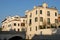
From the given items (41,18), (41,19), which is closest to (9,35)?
(41,19)

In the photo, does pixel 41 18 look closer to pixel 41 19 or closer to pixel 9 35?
pixel 41 19

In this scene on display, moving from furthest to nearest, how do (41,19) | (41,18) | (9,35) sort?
1. (9,35)
2. (41,18)
3. (41,19)

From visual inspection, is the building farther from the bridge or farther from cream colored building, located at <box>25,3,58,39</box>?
the bridge

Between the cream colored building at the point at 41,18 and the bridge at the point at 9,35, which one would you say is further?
the bridge at the point at 9,35

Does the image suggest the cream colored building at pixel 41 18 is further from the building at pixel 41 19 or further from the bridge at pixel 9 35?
the bridge at pixel 9 35

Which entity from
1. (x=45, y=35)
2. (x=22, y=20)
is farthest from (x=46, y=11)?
(x=22, y=20)

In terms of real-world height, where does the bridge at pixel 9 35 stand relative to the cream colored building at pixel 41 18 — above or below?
below

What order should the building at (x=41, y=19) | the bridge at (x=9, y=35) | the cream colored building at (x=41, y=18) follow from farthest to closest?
the bridge at (x=9, y=35) → the cream colored building at (x=41, y=18) → the building at (x=41, y=19)

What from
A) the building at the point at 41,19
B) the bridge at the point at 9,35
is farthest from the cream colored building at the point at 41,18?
the bridge at the point at 9,35

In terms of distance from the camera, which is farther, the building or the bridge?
the bridge

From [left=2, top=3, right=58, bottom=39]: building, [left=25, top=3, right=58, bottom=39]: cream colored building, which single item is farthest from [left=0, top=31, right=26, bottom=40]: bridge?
[left=25, top=3, right=58, bottom=39]: cream colored building

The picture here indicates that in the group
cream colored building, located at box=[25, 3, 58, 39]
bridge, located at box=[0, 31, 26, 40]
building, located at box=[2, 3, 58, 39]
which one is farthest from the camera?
bridge, located at box=[0, 31, 26, 40]

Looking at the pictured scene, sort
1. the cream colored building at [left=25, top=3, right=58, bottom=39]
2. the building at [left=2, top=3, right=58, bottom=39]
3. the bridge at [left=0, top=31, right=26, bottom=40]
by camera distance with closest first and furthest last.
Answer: the building at [left=2, top=3, right=58, bottom=39], the cream colored building at [left=25, top=3, right=58, bottom=39], the bridge at [left=0, top=31, right=26, bottom=40]

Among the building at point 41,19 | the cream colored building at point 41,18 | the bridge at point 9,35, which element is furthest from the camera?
the bridge at point 9,35
